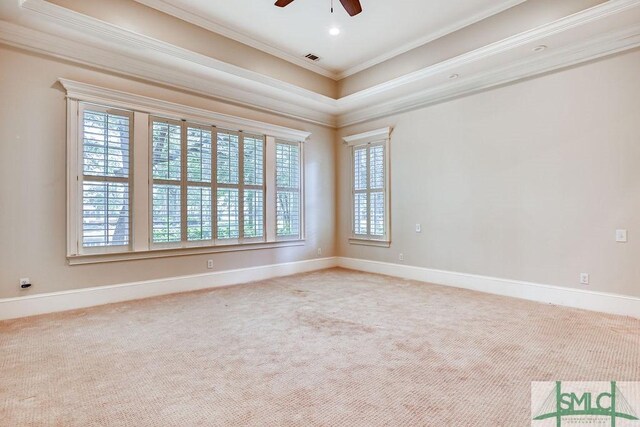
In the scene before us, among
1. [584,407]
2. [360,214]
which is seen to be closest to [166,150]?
[360,214]

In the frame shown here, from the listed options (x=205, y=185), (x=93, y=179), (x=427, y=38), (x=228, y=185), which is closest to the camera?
(x=93, y=179)

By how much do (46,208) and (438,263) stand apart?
514cm

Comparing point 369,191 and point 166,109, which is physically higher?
point 166,109

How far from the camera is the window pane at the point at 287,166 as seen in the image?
5652 mm

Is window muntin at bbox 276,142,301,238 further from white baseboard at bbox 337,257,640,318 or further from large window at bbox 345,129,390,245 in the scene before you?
white baseboard at bbox 337,257,640,318

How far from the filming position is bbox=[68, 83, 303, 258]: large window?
3.75 m

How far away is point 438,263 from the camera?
4.96m

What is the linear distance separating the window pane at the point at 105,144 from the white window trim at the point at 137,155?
0.08 meters

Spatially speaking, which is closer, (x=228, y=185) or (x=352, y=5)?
(x=352, y=5)

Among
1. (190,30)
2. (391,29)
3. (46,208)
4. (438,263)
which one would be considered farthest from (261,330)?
(391,29)

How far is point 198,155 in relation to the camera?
4641mm

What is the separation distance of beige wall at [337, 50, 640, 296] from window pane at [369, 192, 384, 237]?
26 cm

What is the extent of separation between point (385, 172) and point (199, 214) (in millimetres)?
3173

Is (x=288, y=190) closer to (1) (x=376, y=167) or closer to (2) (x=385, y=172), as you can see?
(1) (x=376, y=167)
